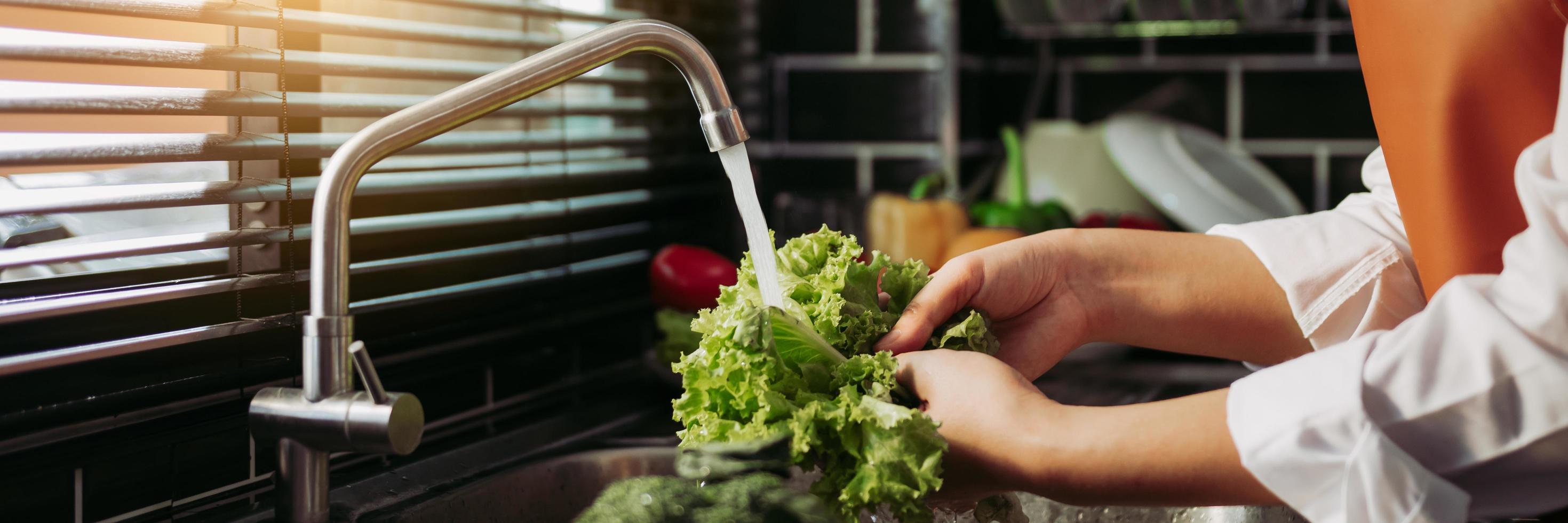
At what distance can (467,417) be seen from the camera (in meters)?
1.25

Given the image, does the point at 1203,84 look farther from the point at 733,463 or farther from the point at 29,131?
the point at 29,131

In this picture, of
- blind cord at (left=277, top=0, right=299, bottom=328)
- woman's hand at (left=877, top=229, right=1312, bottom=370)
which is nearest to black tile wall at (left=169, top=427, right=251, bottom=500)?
blind cord at (left=277, top=0, right=299, bottom=328)

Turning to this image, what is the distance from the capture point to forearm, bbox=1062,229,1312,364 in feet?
3.48

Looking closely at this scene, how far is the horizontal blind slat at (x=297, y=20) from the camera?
32.2 inches

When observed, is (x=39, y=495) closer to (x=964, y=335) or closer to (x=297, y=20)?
(x=297, y=20)

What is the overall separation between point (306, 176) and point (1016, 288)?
0.65 metres

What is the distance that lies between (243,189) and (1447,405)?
0.90m

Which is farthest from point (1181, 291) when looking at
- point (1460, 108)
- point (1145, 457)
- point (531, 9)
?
point (531, 9)

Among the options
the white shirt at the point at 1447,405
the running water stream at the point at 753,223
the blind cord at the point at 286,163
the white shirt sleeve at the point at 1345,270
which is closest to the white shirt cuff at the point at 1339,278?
the white shirt sleeve at the point at 1345,270

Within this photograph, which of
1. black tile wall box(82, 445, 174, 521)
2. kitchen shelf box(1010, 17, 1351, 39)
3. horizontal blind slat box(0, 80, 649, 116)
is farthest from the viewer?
kitchen shelf box(1010, 17, 1351, 39)

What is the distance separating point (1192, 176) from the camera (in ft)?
6.47

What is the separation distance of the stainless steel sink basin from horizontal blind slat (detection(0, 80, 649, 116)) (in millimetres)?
362

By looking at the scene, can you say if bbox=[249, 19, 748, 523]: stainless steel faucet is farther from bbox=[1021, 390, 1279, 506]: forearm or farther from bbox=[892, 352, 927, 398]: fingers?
bbox=[1021, 390, 1279, 506]: forearm

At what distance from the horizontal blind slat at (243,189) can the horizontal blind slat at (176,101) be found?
6 cm
